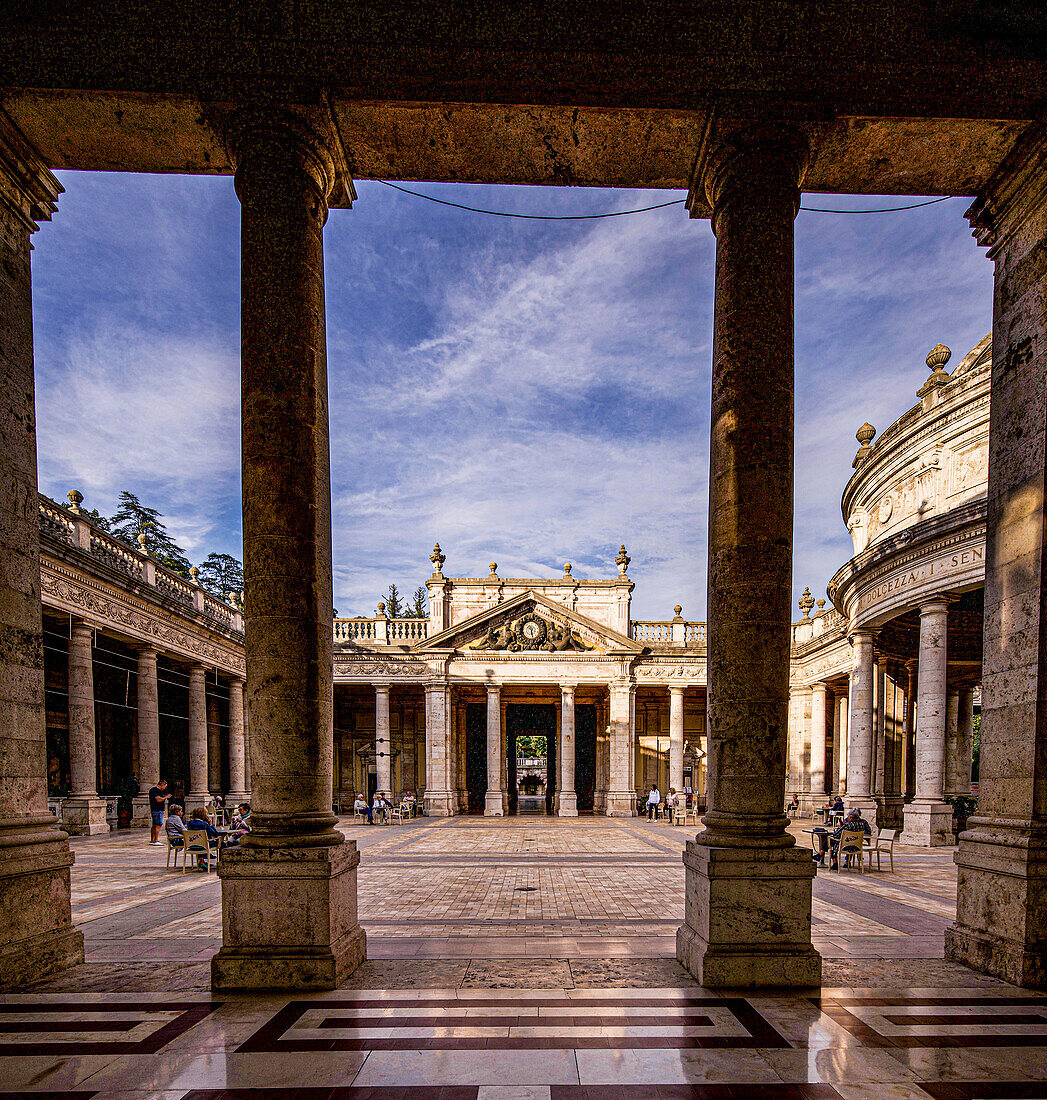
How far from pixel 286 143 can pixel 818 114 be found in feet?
14.1

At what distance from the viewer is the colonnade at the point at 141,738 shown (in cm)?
1727

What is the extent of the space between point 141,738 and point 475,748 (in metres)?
18.2

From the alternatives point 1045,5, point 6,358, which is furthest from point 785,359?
point 6,358

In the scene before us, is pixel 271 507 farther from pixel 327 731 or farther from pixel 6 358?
pixel 6 358

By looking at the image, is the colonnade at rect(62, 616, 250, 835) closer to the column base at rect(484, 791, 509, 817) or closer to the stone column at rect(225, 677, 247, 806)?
the stone column at rect(225, 677, 247, 806)

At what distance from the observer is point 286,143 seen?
5.34 meters

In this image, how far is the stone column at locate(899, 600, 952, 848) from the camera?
16.2 metres

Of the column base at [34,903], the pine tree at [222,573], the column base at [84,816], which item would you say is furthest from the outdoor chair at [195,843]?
the pine tree at [222,573]

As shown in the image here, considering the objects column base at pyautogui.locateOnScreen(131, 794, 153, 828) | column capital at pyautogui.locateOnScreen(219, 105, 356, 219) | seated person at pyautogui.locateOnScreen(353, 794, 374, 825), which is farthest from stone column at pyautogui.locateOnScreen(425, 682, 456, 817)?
column capital at pyautogui.locateOnScreen(219, 105, 356, 219)

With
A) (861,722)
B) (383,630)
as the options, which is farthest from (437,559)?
(861,722)

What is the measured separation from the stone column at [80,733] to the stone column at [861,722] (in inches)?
834

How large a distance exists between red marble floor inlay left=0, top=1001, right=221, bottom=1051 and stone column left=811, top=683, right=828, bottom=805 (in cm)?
2692

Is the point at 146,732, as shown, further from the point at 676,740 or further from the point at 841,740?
the point at 841,740

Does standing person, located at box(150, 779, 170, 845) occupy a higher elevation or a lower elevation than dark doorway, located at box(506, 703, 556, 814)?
higher
